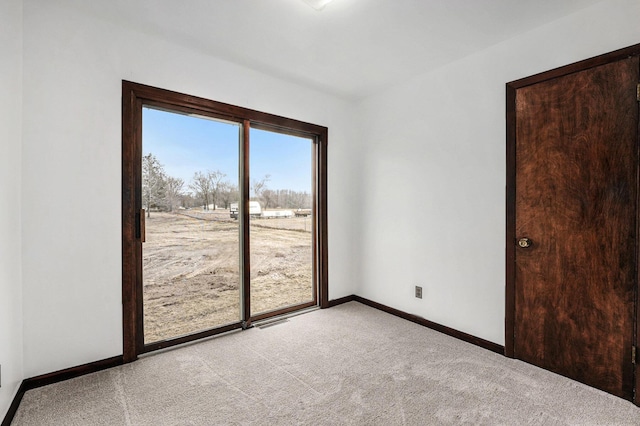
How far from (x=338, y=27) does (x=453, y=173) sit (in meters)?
1.65

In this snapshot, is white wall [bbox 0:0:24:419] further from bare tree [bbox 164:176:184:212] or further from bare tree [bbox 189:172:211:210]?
bare tree [bbox 189:172:211:210]

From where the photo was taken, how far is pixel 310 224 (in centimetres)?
373

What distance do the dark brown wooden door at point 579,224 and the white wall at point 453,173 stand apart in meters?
0.18

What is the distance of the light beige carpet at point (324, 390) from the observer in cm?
179

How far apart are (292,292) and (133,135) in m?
2.25

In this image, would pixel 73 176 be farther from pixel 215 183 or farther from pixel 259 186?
pixel 259 186

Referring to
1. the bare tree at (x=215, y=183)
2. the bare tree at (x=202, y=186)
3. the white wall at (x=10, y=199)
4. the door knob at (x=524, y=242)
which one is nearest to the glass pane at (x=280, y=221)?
the bare tree at (x=215, y=183)

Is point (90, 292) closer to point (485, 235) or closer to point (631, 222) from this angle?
point (485, 235)

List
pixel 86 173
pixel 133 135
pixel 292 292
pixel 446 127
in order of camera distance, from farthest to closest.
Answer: pixel 292 292 < pixel 446 127 < pixel 133 135 < pixel 86 173

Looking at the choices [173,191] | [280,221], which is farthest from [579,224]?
[173,191]

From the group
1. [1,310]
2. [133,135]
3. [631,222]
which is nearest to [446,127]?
[631,222]

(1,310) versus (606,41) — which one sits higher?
(606,41)

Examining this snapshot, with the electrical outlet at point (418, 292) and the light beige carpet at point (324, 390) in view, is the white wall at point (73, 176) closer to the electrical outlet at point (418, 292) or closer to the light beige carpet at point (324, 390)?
the light beige carpet at point (324, 390)

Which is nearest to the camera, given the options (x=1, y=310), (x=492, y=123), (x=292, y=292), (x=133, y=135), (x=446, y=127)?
(x=1, y=310)
